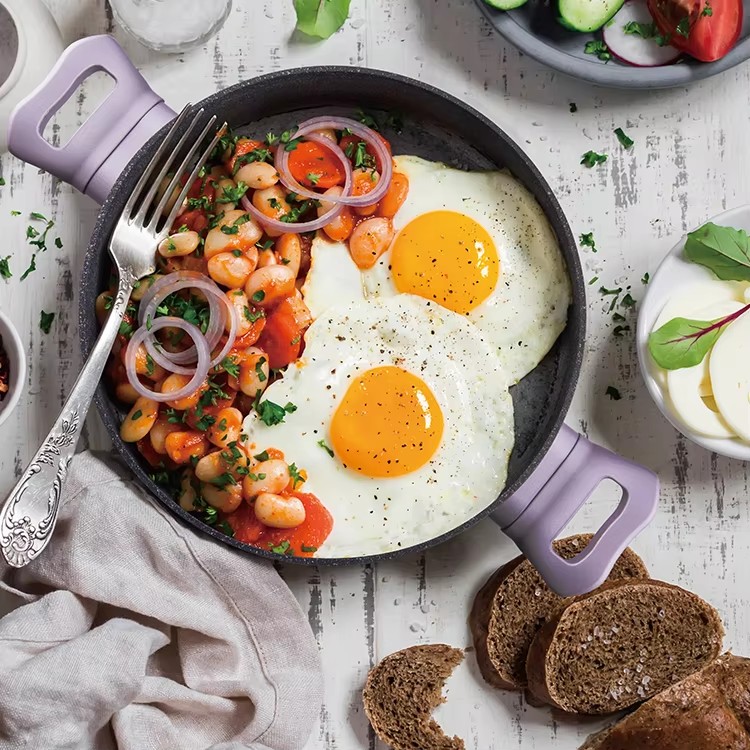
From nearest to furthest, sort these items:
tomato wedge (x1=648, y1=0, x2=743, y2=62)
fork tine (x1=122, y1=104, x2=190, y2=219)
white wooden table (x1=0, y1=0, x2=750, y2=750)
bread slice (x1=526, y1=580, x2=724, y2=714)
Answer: fork tine (x1=122, y1=104, x2=190, y2=219) → tomato wedge (x1=648, y1=0, x2=743, y2=62) → bread slice (x1=526, y1=580, x2=724, y2=714) → white wooden table (x1=0, y1=0, x2=750, y2=750)

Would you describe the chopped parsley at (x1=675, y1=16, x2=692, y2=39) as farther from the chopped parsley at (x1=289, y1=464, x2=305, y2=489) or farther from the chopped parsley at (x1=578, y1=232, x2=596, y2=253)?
the chopped parsley at (x1=289, y1=464, x2=305, y2=489)

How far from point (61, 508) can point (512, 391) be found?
1404 mm

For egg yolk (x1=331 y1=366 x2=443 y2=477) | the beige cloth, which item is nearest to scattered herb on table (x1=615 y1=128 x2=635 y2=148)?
egg yolk (x1=331 y1=366 x2=443 y2=477)

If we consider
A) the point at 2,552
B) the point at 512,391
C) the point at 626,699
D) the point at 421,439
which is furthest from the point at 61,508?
the point at 626,699

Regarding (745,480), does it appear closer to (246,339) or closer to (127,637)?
(246,339)

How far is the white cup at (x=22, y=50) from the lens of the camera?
2.71 metres

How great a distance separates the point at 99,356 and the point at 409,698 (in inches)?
54.0

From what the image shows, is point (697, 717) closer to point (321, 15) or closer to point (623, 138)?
point (623, 138)

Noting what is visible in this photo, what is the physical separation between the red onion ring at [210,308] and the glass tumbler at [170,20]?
81 centimetres

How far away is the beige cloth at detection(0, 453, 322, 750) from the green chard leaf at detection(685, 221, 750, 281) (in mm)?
1570

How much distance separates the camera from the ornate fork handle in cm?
246

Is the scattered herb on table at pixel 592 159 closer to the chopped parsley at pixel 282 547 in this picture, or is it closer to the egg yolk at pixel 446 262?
the egg yolk at pixel 446 262

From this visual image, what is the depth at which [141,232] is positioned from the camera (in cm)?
270

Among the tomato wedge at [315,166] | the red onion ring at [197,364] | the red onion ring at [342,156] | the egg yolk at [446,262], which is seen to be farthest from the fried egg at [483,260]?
the red onion ring at [197,364]
